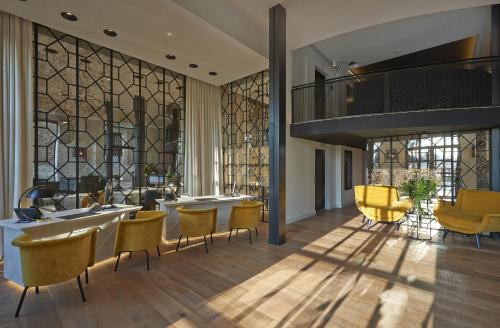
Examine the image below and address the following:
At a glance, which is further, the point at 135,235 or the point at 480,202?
the point at 480,202

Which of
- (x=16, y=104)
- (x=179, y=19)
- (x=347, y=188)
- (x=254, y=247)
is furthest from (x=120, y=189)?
(x=347, y=188)

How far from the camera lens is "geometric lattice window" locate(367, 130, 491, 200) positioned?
6262mm

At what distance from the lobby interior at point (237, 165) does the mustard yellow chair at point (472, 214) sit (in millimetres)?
35

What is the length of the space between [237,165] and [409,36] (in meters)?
6.45

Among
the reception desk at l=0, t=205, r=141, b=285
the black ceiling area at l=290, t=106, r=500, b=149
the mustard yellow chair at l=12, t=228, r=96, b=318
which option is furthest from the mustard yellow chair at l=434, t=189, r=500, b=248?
the mustard yellow chair at l=12, t=228, r=96, b=318

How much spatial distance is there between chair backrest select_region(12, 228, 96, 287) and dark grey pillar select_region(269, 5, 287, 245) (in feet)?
10.5

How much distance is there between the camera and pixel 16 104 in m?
4.32

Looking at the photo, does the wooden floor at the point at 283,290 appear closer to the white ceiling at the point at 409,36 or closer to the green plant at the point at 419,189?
the green plant at the point at 419,189

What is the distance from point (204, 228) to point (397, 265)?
3.26 m

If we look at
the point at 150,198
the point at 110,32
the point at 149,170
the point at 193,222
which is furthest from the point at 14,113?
the point at 193,222

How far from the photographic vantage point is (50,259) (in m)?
2.66

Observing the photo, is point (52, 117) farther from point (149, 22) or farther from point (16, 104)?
point (149, 22)

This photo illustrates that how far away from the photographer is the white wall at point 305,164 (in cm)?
666

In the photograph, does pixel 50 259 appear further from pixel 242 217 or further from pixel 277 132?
pixel 277 132
